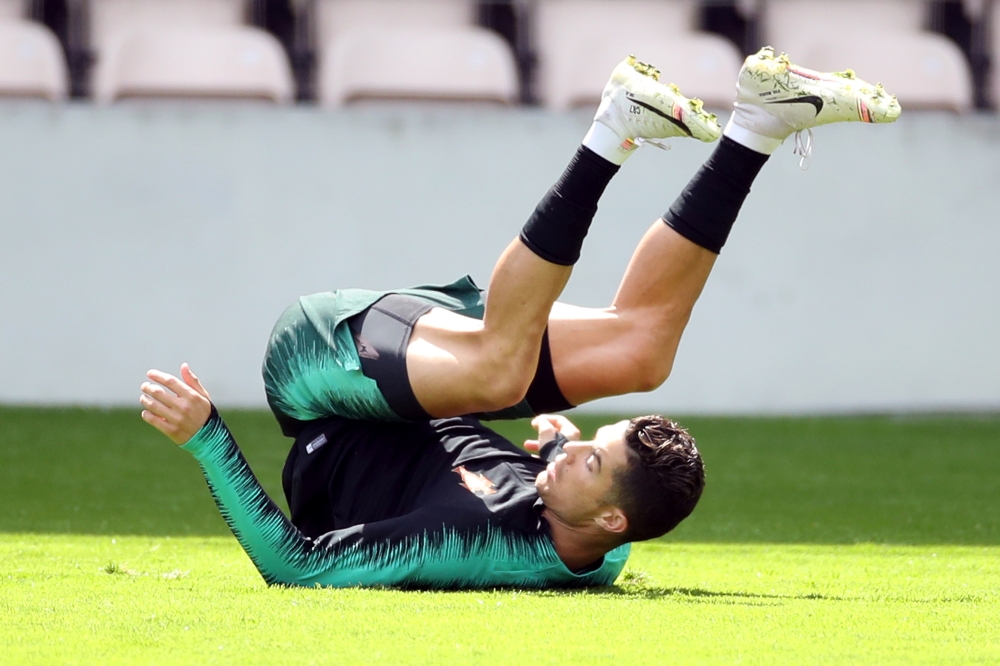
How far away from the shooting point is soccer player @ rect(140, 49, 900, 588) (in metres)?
2.22

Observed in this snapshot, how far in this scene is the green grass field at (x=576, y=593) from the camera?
Result: 1.79 m

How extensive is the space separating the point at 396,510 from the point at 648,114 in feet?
2.69

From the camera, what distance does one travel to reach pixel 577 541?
2293 mm

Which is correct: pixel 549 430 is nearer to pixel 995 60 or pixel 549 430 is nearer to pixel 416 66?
pixel 416 66

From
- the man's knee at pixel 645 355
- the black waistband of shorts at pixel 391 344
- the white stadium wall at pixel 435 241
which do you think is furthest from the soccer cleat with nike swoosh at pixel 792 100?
the white stadium wall at pixel 435 241

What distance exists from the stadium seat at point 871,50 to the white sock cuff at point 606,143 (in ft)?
12.0

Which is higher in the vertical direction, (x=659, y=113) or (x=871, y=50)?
(x=659, y=113)

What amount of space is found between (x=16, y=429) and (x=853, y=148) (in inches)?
127

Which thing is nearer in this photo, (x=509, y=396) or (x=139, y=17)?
(x=509, y=396)

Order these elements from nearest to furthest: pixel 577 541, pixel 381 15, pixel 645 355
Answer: pixel 577 541, pixel 645 355, pixel 381 15

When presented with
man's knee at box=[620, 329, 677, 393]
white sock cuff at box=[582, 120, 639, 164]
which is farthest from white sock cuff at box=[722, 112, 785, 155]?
man's knee at box=[620, 329, 677, 393]

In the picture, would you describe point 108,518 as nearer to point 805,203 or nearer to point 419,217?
point 419,217

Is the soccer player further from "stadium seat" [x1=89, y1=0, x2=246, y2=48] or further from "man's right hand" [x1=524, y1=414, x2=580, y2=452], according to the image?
"stadium seat" [x1=89, y1=0, x2=246, y2=48]

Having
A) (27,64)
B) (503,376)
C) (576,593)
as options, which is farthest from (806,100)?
(27,64)
